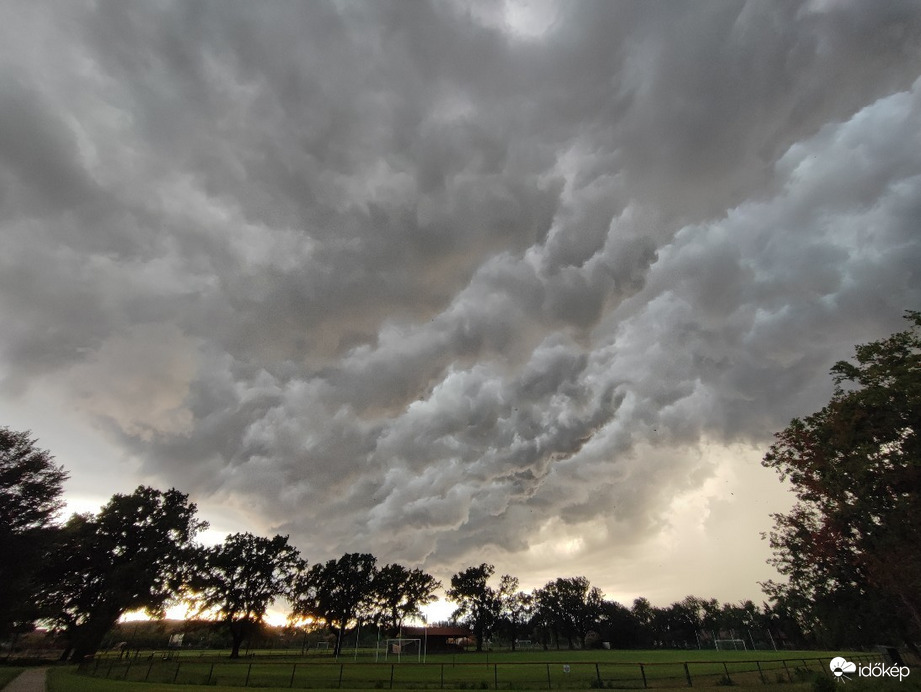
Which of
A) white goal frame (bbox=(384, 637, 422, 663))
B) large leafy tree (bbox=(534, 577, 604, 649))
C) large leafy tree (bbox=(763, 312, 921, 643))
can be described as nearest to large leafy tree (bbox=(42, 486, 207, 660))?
white goal frame (bbox=(384, 637, 422, 663))

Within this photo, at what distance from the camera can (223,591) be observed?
82562 millimetres

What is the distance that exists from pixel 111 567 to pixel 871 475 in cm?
7873

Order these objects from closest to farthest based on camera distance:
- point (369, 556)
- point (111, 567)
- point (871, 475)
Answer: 1. point (871, 475)
2. point (111, 567)
3. point (369, 556)

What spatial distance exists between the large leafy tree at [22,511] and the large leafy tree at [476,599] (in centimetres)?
12686

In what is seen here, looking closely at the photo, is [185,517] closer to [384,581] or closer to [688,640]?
[384,581]

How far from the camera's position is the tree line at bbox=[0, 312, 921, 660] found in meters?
27.7

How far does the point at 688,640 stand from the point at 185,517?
597 ft

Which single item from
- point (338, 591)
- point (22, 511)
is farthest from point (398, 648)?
point (22, 511)

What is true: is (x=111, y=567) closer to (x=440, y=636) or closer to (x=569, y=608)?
(x=440, y=636)

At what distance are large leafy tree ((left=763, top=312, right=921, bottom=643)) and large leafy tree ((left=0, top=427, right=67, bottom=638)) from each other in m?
59.4

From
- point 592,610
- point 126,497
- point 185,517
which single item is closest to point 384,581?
point 185,517

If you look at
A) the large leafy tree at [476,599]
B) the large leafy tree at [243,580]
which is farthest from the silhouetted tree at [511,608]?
the large leafy tree at [243,580]

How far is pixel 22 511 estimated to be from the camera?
3791cm

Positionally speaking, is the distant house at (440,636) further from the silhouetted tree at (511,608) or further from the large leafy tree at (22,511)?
the large leafy tree at (22,511)
